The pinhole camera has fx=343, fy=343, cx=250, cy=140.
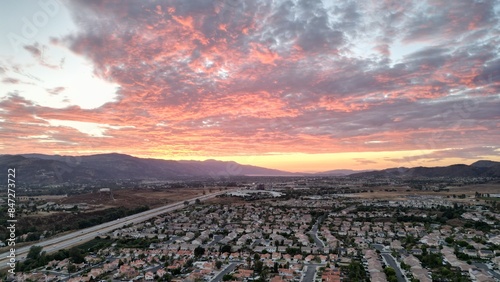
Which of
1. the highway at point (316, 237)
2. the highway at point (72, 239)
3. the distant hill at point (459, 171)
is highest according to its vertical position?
the distant hill at point (459, 171)

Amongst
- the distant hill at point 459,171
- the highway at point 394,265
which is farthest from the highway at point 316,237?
the distant hill at point 459,171

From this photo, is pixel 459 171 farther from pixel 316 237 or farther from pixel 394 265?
pixel 394 265

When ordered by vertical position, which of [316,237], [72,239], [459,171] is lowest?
[72,239]

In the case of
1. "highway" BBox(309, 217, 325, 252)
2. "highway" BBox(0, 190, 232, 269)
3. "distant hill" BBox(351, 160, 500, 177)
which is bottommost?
"highway" BBox(0, 190, 232, 269)

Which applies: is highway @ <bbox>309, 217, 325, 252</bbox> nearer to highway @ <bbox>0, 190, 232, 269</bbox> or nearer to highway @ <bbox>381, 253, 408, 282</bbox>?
highway @ <bbox>381, 253, 408, 282</bbox>

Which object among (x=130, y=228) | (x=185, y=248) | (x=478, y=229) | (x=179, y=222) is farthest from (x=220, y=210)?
(x=478, y=229)

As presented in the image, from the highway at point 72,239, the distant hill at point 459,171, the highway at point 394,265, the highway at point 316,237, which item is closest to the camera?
the highway at point 394,265

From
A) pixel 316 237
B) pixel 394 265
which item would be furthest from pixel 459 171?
pixel 394 265

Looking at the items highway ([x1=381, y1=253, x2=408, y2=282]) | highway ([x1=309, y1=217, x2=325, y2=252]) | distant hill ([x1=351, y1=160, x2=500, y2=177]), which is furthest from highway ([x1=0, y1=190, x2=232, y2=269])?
distant hill ([x1=351, y1=160, x2=500, y2=177])

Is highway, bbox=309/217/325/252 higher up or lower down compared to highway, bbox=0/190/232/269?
higher up

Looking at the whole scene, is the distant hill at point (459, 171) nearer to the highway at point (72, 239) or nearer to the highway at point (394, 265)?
the highway at point (394, 265)

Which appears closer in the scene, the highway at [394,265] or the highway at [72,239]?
the highway at [394,265]
